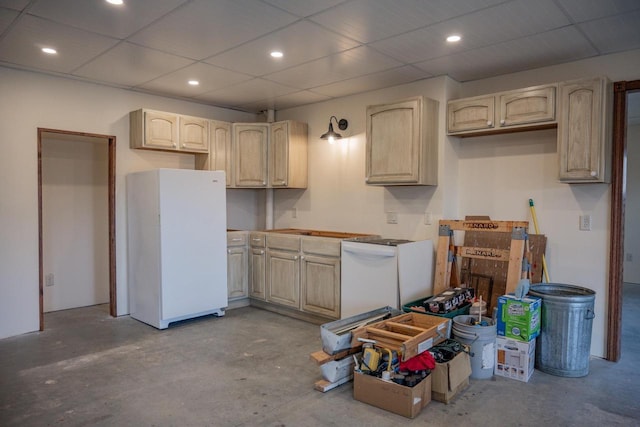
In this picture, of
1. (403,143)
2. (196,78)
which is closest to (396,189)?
(403,143)

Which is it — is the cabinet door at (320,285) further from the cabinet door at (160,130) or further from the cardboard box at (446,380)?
the cabinet door at (160,130)

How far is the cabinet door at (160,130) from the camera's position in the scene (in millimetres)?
4516

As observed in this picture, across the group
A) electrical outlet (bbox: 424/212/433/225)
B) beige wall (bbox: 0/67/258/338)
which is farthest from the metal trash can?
beige wall (bbox: 0/67/258/338)

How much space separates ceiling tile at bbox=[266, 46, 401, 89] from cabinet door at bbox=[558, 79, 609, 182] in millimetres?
1408

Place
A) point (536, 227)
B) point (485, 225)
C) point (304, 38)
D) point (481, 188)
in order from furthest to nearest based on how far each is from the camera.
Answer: point (481, 188) → point (536, 227) → point (485, 225) → point (304, 38)

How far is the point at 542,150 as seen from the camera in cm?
371

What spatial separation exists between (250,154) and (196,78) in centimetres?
127

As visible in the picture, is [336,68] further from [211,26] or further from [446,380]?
[446,380]

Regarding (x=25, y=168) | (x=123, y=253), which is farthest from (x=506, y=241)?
(x=25, y=168)

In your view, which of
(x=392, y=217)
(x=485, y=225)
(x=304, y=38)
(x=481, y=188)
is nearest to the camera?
(x=304, y=38)

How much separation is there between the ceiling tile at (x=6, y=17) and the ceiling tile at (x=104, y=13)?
0.41 feet

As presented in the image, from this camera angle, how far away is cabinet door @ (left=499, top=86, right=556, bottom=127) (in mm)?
3365

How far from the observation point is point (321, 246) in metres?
4.33

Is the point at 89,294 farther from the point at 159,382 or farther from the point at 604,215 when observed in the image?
the point at 604,215
